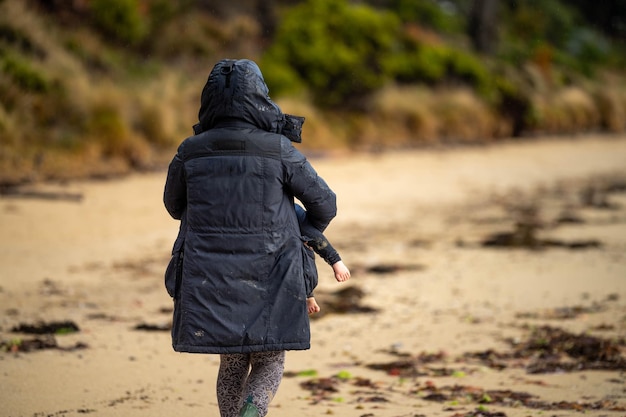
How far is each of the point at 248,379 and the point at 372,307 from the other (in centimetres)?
434

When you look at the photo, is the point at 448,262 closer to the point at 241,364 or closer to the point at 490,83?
the point at 241,364

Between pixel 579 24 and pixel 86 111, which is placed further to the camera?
pixel 579 24

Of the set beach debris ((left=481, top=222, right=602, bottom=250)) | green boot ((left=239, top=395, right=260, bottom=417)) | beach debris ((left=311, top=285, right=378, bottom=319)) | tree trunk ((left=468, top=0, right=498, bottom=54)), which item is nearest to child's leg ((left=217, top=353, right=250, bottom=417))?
green boot ((left=239, top=395, right=260, bottom=417))

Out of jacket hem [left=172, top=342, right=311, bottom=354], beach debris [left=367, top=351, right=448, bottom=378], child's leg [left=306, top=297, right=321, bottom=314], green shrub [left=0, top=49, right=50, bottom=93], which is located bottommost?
beach debris [left=367, top=351, right=448, bottom=378]

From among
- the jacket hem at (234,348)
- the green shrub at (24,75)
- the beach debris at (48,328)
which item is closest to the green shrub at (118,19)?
the green shrub at (24,75)

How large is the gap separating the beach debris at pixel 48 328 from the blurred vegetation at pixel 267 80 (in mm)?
5988

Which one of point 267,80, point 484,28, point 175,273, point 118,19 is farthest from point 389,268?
point 484,28

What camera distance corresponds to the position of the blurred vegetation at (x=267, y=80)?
587 inches

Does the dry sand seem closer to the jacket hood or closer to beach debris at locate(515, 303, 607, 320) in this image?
beach debris at locate(515, 303, 607, 320)

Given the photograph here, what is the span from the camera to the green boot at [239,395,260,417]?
4.28 m

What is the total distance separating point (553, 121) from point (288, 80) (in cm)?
1047

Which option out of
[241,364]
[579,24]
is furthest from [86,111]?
[579,24]

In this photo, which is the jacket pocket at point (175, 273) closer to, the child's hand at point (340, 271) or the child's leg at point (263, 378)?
the child's leg at point (263, 378)

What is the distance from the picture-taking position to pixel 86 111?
50.0 ft
